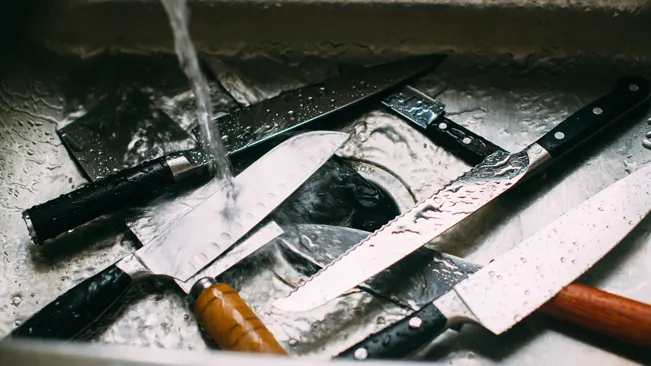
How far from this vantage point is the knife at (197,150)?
26.7 inches

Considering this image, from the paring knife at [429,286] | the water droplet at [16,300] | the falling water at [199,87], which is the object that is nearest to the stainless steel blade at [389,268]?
the paring knife at [429,286]

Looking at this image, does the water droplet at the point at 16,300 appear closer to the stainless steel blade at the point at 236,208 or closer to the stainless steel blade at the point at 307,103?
the stainless steel blade at the point at 236,208

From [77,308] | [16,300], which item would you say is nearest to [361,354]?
[77,308]

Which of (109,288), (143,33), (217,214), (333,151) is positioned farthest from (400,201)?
(143,33)

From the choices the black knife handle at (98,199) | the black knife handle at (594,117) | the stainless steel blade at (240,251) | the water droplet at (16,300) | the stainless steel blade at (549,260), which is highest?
the black knife handle at (98,199)

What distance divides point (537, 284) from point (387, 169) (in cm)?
23

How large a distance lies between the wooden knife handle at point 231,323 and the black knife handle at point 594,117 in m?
0.35

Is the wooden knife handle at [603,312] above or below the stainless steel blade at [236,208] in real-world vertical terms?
below

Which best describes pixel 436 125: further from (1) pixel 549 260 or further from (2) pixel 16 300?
(2) pixel 16 300

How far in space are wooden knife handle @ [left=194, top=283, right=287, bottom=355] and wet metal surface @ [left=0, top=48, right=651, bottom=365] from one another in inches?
2.4

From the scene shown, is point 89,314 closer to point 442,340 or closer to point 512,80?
point 442,340

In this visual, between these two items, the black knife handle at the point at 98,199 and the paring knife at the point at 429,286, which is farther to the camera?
the black knife handle at the point at 98,199

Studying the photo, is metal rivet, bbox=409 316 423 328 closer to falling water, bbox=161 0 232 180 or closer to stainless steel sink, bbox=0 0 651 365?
stainless steel sink, bbox=0 0 651 365

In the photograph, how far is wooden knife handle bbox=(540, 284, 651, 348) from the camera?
566 millimetres
